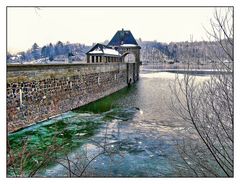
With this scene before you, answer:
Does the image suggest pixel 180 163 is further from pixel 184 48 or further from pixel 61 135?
pixel 61 135

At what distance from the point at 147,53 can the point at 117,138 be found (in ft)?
228

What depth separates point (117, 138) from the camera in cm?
948

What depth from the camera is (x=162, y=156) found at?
25.4ft

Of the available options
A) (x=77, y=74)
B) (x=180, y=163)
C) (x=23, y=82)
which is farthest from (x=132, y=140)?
(x=77, y=74)

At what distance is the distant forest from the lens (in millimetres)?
4926

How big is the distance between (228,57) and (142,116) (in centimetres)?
921

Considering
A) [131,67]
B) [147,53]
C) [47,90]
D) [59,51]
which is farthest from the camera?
[147,53]

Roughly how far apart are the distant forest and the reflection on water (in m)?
2.26

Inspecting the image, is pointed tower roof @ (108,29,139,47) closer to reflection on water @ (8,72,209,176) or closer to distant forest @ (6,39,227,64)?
distant forest @ (6,39,227,64)

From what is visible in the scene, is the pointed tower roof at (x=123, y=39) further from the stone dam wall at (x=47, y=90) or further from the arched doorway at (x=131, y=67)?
the stone dam wall at (x=47, y=90)

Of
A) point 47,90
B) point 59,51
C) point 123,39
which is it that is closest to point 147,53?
point 59,51

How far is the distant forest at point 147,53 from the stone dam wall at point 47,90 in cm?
131

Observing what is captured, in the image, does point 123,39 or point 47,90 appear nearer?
point 47,90

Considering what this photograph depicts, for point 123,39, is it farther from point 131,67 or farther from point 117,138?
point 117,138
